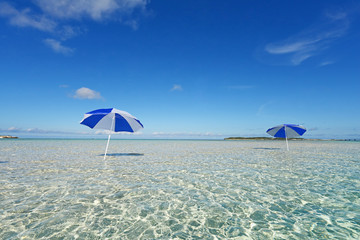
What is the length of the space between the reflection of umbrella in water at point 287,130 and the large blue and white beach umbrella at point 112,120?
2049cm

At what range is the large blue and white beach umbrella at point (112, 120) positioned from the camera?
1485 cm

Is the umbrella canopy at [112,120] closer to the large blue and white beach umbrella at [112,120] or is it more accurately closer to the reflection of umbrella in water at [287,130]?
the large blue and white beach umbrella at [112,120]

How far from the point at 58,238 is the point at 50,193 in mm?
3976

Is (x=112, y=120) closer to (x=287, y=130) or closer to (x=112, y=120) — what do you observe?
(x=112, y=120)

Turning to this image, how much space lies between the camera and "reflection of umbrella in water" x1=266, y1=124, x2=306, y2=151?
25.9m

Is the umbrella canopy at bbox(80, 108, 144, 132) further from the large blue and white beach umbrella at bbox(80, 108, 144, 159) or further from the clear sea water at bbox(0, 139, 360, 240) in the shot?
the clear sea water at bbox(0, 139, 360, 240)

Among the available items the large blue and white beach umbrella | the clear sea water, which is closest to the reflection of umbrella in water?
the clear sea water

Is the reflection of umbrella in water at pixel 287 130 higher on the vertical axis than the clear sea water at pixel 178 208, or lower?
higher

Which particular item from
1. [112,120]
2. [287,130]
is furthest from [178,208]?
[287,130]

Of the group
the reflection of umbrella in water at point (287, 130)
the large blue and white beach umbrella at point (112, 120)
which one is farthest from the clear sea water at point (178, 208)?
the reflection of umbrella in water at point (287, 130)

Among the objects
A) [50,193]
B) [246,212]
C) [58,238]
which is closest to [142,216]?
[58,238]

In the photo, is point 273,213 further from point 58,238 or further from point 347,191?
point 58,238

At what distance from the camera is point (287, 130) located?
26.7 metres

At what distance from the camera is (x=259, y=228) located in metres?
4.89
